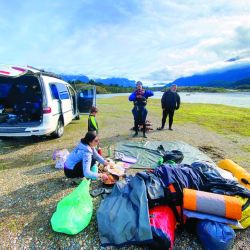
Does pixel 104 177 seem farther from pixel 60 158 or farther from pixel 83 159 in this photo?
pixel 60 158

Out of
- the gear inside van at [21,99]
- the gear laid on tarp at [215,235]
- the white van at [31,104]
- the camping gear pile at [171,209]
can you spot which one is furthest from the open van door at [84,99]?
the gear laid on tarp at [215,235]

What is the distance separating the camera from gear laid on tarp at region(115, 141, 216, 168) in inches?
228

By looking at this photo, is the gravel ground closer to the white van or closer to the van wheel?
the van wheel

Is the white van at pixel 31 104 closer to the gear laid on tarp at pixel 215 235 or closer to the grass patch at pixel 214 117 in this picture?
the gear laid on tarp at pixel 215 235

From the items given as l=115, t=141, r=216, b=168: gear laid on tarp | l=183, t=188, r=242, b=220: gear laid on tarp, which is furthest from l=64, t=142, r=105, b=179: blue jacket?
l=115, t=141, r=216, b=168: gear laid on tarp

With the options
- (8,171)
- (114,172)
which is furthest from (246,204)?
(8,171)

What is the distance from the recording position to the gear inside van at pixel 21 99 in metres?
7.41

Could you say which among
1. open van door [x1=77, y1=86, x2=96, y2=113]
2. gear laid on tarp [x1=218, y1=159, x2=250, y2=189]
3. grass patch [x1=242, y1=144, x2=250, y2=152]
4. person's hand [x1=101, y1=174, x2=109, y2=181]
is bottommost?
grass patch [x1=242, y1=144, x2=250, y2=152]

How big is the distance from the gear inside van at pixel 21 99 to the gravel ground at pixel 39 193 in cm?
91

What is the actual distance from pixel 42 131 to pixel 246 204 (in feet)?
17.8

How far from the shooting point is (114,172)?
Result: 4469 millimetres

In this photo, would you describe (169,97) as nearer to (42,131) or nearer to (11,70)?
(42,131)

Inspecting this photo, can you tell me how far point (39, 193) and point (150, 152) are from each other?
3443 millimetres

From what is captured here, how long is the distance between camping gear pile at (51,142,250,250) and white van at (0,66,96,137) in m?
4.08
